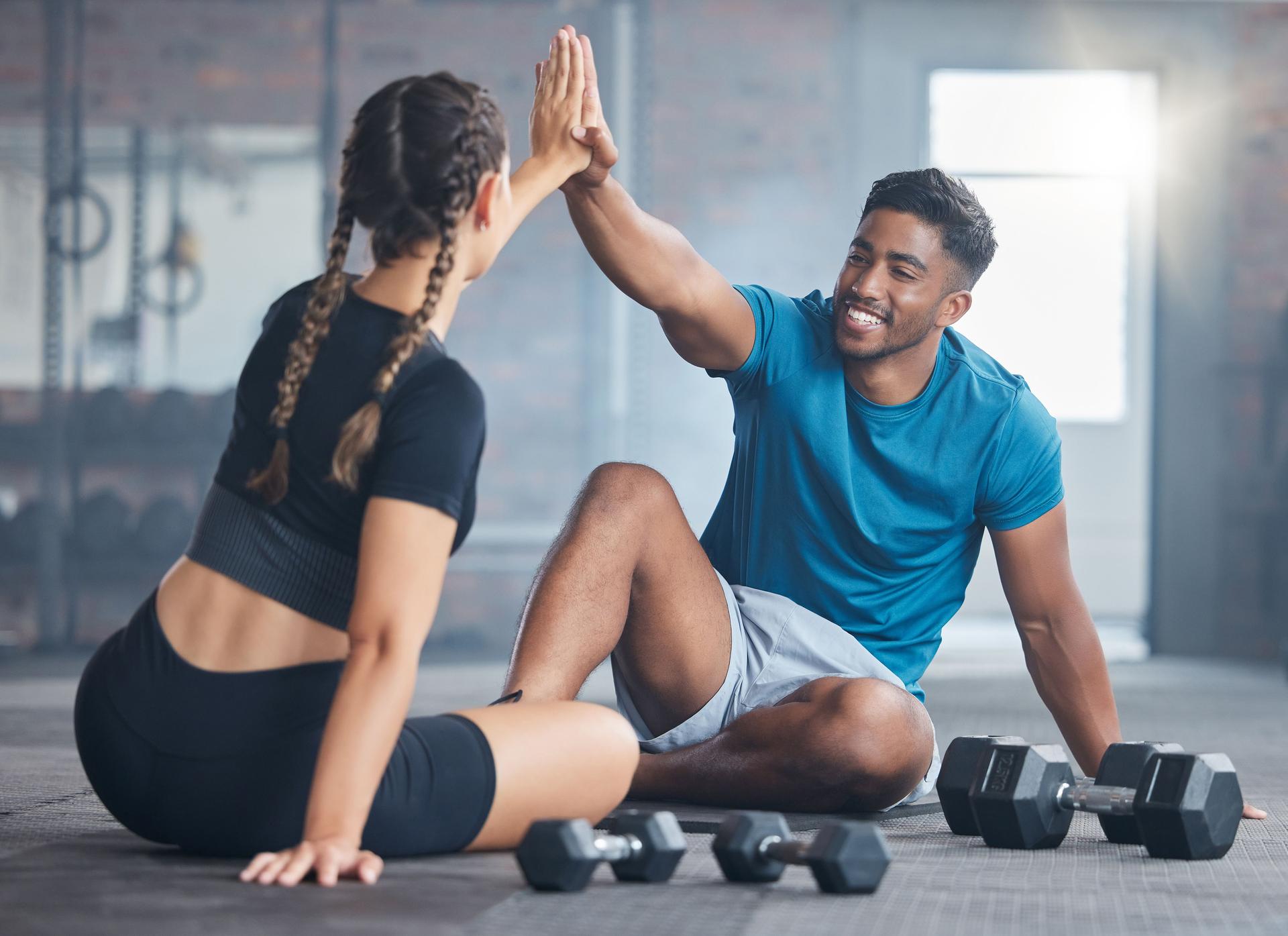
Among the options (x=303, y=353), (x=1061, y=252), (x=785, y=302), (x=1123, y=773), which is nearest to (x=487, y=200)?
(x=303, y=353)

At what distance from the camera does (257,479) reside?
1349mm

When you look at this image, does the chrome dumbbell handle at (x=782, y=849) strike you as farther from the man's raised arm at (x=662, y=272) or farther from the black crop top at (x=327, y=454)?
the man's raised arm at (x=662, y=272)

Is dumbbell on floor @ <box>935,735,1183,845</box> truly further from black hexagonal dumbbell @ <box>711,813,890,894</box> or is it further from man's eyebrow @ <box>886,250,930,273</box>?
man's eyebrow @ <box>886,250,930,273</box>

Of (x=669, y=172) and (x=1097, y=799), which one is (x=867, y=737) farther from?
(x=669, y=172)

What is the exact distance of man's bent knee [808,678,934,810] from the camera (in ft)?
6.06

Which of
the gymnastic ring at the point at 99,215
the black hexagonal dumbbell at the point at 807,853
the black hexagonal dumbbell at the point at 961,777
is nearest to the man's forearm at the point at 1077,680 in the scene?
the black hexagonal dumbbell at the point at 961,777

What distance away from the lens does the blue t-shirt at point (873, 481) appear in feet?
6.74

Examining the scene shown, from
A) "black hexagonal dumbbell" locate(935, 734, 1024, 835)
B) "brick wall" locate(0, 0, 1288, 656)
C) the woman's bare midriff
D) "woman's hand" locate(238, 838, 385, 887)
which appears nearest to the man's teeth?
"black hexagonal dumbbell" locate(935, 734, 1024, 835)

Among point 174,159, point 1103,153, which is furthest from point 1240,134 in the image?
point 174,159

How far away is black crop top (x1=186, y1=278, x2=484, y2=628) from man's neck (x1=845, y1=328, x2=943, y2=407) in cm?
86

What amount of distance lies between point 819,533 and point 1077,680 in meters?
0.40

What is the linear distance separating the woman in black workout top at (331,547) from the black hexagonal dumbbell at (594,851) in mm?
118

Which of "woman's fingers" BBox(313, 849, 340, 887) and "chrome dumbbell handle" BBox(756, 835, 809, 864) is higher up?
"woman's fingers" BBox(313, 849, 340, 887)

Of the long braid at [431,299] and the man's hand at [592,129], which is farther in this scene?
the man's hand at [592,129]
